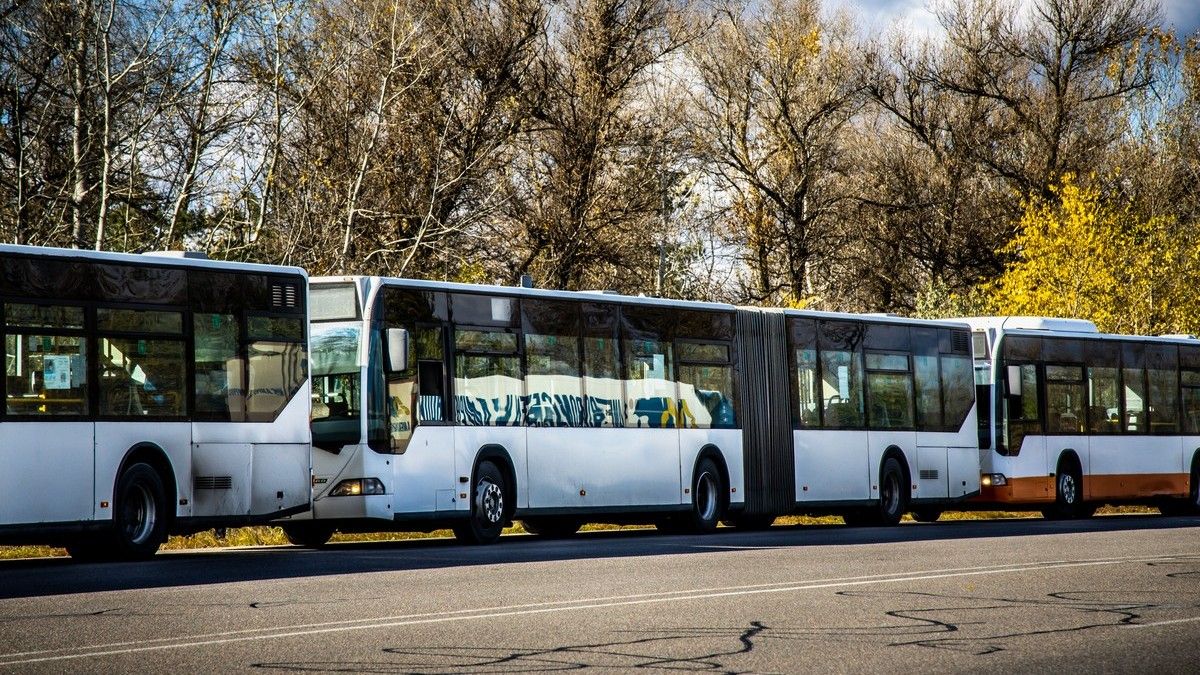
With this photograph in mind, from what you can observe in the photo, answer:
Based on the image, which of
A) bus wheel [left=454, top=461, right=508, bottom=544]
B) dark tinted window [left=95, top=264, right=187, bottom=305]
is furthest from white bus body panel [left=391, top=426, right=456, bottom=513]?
dark tinted window [left=95, top=264, right=187, bottom=305]

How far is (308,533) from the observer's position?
21.5 meters

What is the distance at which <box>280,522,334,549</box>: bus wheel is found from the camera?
834 inches

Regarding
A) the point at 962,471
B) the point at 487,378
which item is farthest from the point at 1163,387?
the point at 487,378

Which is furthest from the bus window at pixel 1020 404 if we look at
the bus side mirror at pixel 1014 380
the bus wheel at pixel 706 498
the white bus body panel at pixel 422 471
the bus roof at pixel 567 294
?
the white bus body panel at pixel 422 471

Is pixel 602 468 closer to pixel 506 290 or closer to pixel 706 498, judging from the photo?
pixel 706 498

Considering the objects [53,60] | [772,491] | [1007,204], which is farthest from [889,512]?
[1007,204]

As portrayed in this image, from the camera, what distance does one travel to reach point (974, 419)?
29484 mm

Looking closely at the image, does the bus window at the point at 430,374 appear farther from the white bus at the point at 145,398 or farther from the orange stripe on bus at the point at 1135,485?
the orange stripe on bus at the point at 1135,485

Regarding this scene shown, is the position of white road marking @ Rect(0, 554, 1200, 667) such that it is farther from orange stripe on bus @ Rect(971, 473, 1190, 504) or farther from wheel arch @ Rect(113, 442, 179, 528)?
orange stripe on bus @ Rect(971, 473, 1190, 504)

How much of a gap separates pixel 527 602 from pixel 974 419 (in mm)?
18381

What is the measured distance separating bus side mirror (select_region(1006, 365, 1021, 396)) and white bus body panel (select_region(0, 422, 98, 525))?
56.9 feet

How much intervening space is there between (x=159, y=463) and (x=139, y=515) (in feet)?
1.78

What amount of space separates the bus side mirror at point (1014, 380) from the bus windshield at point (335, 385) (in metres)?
13.7

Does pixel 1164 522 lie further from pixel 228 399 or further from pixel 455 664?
pixel 455 664
